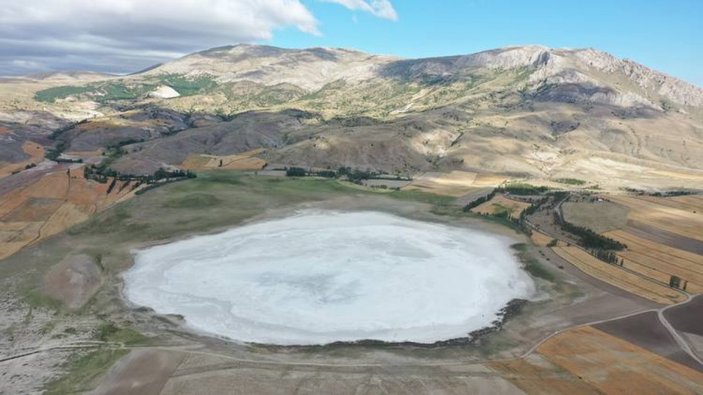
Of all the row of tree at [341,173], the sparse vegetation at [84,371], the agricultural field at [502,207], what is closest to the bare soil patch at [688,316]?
the agricultural field at [502,207]

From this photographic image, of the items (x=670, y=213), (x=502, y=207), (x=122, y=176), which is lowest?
(x=122, y=176)

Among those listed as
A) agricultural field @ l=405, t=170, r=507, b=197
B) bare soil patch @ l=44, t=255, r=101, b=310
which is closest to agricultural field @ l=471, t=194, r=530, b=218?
agricultural field @ l=405, t=170, r=507, b=197

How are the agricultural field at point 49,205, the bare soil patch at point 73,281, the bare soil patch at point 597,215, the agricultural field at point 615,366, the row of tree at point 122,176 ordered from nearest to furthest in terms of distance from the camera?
1. the agricultural field at point 615,366
2. the bare soil patch at point 73,281
3. the agricultural field at point 49,205
4. the bare soil patch at point 597,215
5. the row of tree at point 122,176

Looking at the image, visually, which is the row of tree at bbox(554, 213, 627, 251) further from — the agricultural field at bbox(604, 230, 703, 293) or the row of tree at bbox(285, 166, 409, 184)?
the row of tree at bbox(285, 166, 409, 184)

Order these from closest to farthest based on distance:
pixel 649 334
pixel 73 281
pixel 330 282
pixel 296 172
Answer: pixel 649 334 < pixel 73 281 < pixel 330 282 < pixel 296 172

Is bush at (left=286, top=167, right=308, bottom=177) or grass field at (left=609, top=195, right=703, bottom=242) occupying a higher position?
grass field at (left=609, top=195, right=703, bottom=242)

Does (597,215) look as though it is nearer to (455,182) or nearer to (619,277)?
(619,277)

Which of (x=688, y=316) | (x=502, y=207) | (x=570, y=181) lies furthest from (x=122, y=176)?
(x=570, y=181)

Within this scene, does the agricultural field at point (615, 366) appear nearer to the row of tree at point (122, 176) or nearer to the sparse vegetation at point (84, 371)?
the sparse vegetation at point (84, 371)
